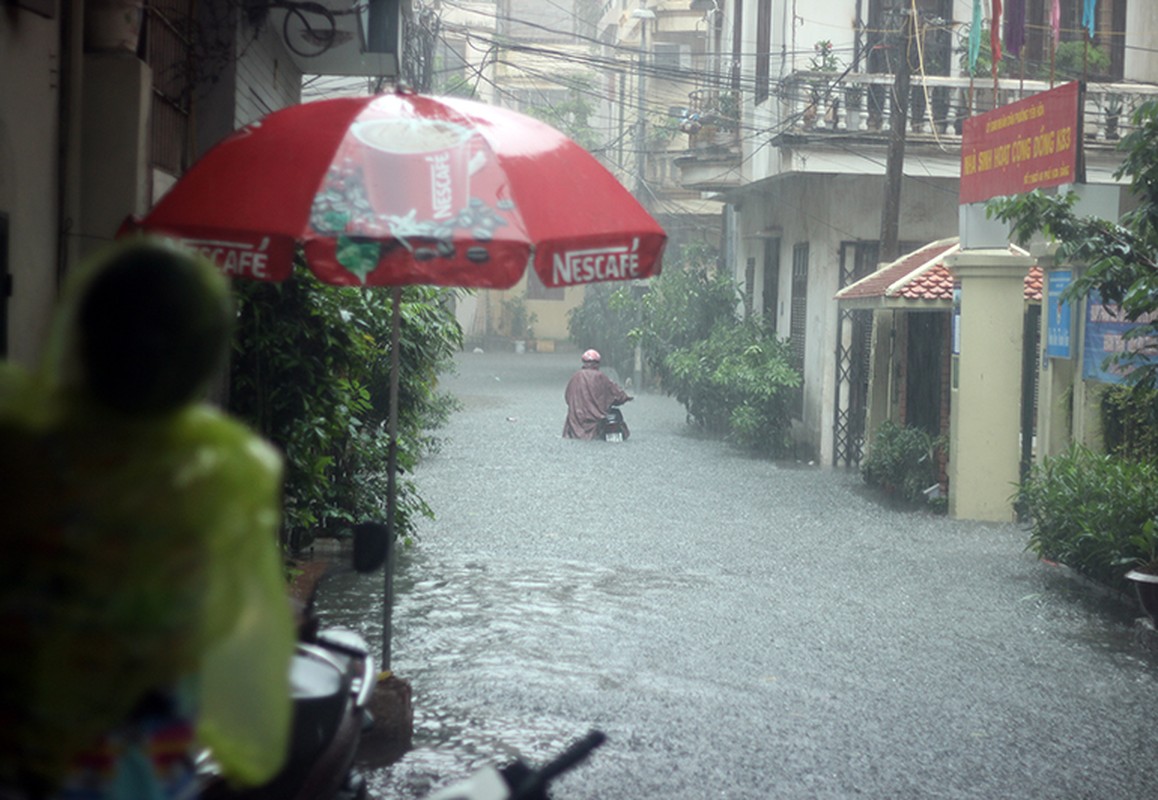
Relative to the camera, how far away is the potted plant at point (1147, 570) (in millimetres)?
8500

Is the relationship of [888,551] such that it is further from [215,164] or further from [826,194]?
[826,194]

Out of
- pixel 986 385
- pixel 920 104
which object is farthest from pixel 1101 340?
pixel 920 104

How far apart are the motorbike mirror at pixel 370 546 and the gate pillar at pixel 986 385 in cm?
1058

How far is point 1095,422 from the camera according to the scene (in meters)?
11.6

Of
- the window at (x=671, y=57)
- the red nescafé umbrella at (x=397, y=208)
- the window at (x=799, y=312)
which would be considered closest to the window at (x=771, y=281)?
the window at (x=799, y=312)

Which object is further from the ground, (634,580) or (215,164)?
(215,164)

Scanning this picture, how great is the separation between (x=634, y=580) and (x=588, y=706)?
3450 mm

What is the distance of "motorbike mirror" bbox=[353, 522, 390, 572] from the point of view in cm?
371

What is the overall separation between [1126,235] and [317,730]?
7.42 meters

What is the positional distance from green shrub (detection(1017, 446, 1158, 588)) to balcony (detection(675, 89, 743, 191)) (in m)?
12.0

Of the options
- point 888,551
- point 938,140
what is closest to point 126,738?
point 888,551

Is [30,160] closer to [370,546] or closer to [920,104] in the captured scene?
[370,546]

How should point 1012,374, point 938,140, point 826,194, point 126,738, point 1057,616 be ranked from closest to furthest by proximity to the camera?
point 126,738 → point 1057,616 → point 1012,374 → point 938,140 → point 826,194

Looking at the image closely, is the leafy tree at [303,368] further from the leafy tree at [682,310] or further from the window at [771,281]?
the leafy tree at [682,310]
